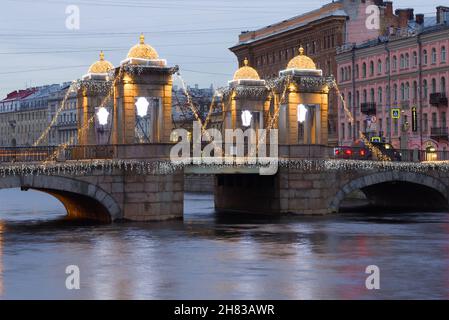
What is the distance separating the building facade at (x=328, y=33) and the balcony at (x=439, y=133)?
612 inches

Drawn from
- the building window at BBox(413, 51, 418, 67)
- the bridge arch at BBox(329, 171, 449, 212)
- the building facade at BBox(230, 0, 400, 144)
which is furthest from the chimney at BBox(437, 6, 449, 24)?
the bridge arch at BBox(329, 171, 449, 212)

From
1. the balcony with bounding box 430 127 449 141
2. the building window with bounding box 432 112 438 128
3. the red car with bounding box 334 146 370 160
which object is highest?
the building window with bounding box 432 112 438 128

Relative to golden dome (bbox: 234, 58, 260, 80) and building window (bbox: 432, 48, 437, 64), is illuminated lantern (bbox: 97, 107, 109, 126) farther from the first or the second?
building window (bbox: 432, 48, 437, 64)

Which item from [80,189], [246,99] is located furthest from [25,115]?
[80,189]

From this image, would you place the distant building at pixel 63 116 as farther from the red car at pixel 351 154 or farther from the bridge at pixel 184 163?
the red car at pixel 351 154

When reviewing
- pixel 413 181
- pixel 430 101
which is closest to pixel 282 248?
pixel 413 181

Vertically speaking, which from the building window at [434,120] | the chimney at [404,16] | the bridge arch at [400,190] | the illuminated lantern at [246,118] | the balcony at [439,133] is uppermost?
the chimney at [404,16]

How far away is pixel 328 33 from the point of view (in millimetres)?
102500

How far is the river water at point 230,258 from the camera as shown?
31547 mm

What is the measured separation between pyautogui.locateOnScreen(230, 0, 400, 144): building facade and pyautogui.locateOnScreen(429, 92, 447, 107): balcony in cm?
1430

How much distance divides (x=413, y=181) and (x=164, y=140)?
16.4 m

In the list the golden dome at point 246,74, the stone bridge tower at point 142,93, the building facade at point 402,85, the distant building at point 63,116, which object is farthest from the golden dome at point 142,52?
the distant building at point 63,116

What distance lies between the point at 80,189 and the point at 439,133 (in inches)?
1592

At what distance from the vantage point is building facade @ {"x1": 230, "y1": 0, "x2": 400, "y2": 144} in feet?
329
